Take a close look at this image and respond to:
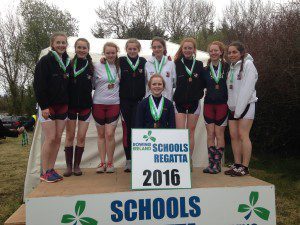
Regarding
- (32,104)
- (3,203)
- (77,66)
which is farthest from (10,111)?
(77,66)

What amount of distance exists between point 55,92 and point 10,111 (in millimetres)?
23726

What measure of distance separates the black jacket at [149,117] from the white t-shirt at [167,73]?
360mm

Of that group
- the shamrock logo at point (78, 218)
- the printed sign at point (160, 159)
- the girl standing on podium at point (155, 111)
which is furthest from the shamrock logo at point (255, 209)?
the shamrock logo at point (78, 218)

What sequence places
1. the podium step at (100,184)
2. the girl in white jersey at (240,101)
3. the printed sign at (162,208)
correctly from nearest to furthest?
the printed sign at (162,208) < the podium step at (100,184) < the girl in white jersey at (240,101)

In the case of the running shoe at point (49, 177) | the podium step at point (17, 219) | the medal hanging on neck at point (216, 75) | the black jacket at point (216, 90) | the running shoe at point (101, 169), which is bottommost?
the podium step at point (17, 219)

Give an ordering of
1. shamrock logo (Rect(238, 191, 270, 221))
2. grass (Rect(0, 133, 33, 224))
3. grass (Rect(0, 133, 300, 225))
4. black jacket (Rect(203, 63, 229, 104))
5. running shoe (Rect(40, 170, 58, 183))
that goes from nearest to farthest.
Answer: shamrock logo (Rect(238, 191, 270, 221)) < running shoe (Rect(40, 170, 58, 183)) < black jacket (Rect(203, 63, 229, 104)) < grass (Rect(0, 133, 300, 225)) < grass (Rect(0, 133, 33, 224))

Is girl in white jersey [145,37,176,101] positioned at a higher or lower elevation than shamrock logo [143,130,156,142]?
higher

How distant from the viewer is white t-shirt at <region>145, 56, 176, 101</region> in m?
3.93

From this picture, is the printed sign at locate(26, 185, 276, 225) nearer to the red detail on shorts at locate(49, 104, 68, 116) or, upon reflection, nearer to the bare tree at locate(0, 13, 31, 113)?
the red detail on shorts at locate(49, 104, 68, 116)

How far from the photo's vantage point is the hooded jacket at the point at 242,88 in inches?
139

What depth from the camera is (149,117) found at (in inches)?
141

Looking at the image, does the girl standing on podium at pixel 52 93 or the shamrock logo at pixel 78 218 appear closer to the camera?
the shamrock logo at pixel 78 218

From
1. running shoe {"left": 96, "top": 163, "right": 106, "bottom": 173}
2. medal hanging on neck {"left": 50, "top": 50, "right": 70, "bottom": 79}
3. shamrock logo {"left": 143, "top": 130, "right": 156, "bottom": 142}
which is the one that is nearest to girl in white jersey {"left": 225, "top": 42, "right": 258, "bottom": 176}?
shamrock logo {"left": 143, "top": 130, "right": 156, "bottom": 142}

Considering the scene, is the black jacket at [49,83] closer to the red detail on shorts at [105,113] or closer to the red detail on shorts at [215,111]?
the red detail on shorts at [105,113]
